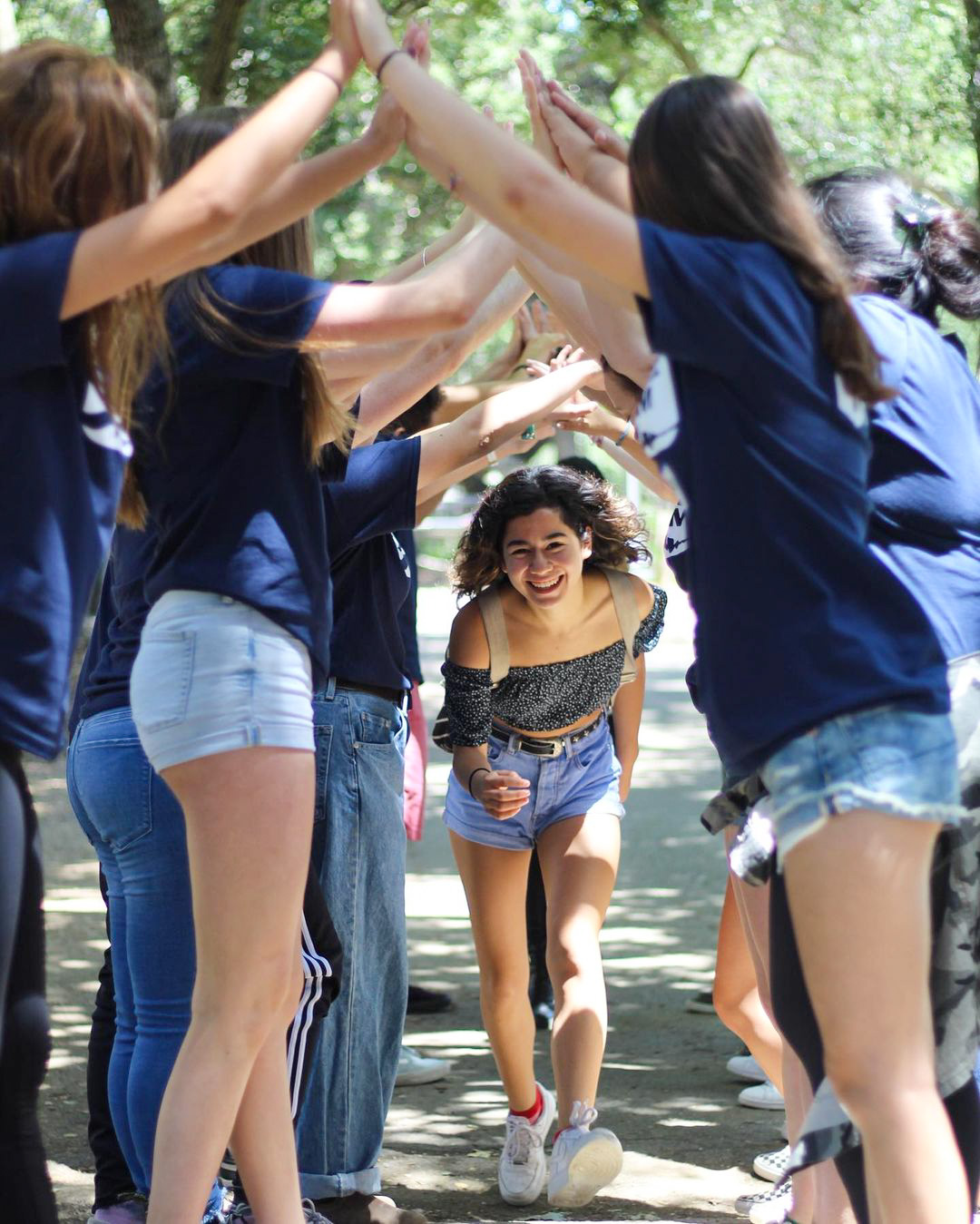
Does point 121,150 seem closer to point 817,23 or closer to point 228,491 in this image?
point 228,491

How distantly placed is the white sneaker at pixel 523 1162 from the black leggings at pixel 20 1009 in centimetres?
197

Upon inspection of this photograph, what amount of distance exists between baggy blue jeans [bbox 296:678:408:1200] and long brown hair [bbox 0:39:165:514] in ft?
4.68

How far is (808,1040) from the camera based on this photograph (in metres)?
2.65

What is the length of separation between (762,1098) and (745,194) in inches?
124

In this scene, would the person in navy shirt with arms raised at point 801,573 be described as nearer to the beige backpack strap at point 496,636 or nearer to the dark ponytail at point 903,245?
the dark ponytail at point 903,245

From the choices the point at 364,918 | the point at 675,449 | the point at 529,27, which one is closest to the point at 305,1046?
the point at 364,918

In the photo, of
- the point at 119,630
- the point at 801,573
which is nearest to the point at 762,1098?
the point at 119,630

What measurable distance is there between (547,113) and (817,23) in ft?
32.2

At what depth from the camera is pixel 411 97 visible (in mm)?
2570

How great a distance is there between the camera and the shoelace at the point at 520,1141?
416 centimetres

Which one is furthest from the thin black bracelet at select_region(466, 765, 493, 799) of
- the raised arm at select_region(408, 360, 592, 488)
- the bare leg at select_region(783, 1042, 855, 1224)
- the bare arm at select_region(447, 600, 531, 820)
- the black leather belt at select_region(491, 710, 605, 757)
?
the bare leg at select_region(783, 1042, 855, 1224)

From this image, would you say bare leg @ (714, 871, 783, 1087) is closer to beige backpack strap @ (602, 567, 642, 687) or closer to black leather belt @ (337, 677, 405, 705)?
beige backpack strap @ (602, 567, 642, 687)

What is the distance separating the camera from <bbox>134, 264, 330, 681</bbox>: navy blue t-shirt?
2641 millimetres

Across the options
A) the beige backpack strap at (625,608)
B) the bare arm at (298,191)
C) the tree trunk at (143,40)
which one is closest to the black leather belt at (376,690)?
the beige backpack strap at (625,608)
